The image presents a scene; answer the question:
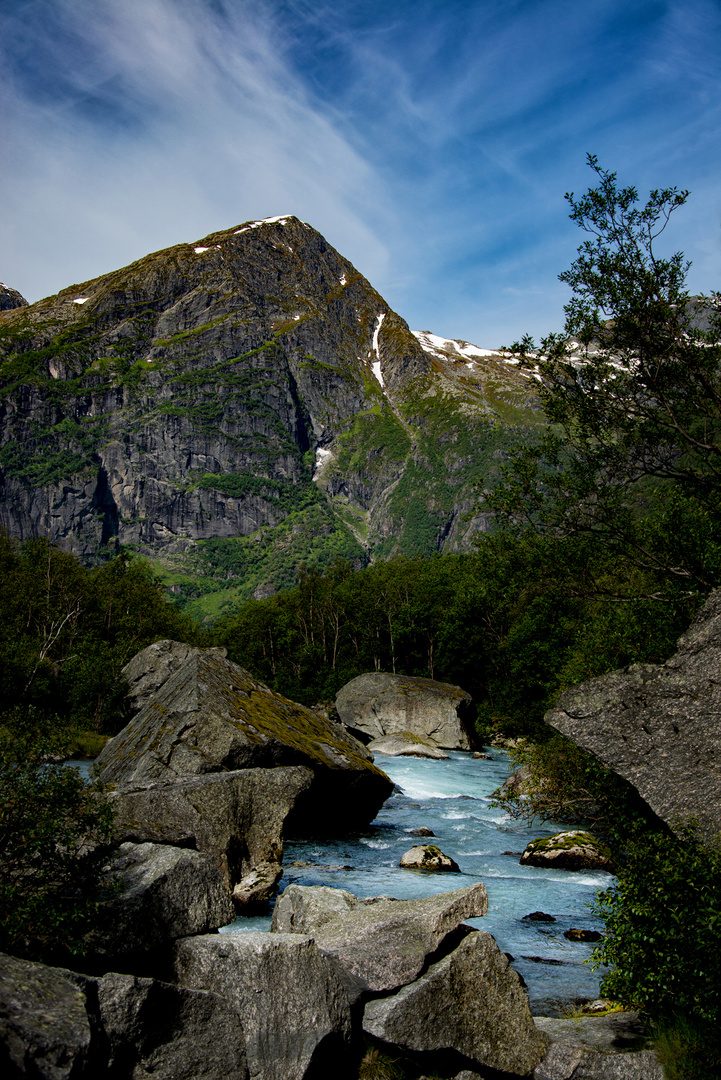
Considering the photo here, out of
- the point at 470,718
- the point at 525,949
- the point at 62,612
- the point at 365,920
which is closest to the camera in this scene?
the point at 365,920

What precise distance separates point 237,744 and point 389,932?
10094 millimetres

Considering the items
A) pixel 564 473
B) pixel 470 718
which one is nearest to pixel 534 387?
pixel 564 473

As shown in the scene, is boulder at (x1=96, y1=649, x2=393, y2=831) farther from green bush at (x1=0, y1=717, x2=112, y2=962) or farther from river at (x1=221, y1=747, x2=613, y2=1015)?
green bush at (x1=0, y1=717, x2=112, y2=962)

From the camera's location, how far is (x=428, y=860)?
20031 millimetres

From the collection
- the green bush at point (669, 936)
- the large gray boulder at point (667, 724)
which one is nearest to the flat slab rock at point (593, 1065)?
the green bush at point (669, 936)

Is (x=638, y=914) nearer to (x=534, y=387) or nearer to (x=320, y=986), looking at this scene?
(x=320, y=986)

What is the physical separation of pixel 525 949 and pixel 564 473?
12867mm

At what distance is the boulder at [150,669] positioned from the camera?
155ft

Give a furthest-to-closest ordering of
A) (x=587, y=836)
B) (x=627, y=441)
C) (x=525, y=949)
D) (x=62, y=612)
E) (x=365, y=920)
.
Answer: (x=62, y=612)
(x=587, y=836)
(x=627, y=441)
(x=525, y=949)
(x=365, y=920)

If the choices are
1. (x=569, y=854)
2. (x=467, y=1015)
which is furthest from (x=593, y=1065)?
(x=569, y=854)

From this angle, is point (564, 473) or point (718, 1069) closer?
point (718, 1069)

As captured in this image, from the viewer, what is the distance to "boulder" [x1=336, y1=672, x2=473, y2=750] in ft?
169

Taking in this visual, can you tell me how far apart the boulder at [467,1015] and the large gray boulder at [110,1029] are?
212 centimetres

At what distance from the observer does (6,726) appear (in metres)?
10.6
